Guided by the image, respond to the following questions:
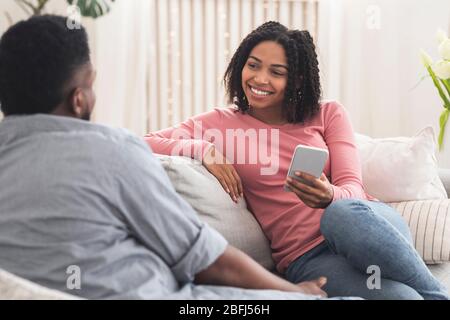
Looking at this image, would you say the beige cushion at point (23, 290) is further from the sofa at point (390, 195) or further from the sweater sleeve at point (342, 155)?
the sweater sleeve at point (342, 155)

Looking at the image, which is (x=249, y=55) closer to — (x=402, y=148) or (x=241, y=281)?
(x=402, y=148)

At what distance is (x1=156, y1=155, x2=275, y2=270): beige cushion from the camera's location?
4.97 feet

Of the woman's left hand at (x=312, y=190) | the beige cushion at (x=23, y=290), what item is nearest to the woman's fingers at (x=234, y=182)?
the woman's left hand at (x=312, y=190)

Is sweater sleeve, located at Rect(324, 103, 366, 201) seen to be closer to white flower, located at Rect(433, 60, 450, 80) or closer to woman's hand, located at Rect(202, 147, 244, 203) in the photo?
woman's hand, located at Rect(202, 147, 244, 203)

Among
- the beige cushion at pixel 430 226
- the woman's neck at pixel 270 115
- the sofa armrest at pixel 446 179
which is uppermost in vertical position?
the woman's neck at pixel 270 115

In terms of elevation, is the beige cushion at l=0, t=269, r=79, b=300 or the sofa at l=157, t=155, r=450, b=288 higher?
the beige cushion at l=0, t=269, r=79, b=300

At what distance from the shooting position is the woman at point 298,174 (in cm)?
129

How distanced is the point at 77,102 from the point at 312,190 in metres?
0.60

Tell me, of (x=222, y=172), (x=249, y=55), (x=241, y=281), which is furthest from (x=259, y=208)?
(x=241, y=281)

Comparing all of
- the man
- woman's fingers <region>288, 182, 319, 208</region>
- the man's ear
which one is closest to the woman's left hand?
woman's fingers <region>288, 182, 319, 208</region>

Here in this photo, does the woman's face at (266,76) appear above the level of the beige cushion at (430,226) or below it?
above

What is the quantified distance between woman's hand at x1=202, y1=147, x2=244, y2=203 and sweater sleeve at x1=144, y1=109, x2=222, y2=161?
22 mm
